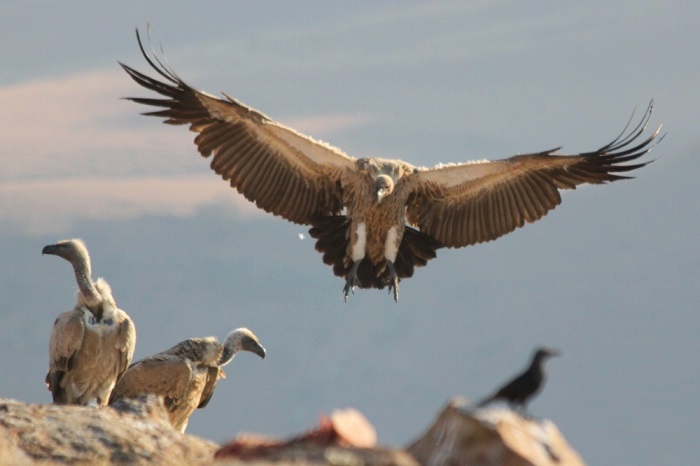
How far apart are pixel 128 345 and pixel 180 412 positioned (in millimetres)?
833

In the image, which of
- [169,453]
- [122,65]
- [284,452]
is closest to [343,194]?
[122,65]

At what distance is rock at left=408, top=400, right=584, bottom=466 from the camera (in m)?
7.09

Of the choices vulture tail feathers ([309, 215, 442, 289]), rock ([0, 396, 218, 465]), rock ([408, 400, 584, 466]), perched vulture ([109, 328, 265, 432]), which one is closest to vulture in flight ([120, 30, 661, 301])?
vulture tail feathers ([309, 215, 442, 289])

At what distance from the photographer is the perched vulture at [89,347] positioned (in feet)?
40.7

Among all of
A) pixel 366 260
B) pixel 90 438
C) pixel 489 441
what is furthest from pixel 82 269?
pixel 489 441

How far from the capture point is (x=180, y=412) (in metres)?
13.0

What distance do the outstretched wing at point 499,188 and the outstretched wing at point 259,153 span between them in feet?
3.05

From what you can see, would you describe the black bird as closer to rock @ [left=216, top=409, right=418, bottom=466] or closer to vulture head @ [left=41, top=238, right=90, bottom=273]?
rock @ [left=216, top=409, right=418, bottom=466]

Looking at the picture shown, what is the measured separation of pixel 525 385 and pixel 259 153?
8.83m

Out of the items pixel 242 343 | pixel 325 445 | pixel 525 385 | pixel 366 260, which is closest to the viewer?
pixel 525 385

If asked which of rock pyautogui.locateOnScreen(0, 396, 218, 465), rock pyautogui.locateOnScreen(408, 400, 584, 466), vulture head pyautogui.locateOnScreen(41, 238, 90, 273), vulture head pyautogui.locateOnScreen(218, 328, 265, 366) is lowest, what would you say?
rock pyautogui.locateOnScreen(0, 396, 218, 465)

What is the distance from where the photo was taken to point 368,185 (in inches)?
587

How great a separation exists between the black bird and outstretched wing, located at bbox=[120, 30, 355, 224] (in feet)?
26.9

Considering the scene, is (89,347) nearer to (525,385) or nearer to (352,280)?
(352,280)
